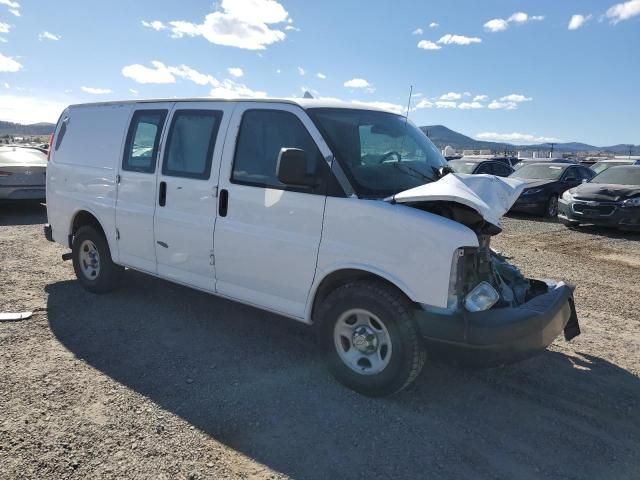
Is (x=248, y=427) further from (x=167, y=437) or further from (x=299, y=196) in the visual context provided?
(x=299, y=196)

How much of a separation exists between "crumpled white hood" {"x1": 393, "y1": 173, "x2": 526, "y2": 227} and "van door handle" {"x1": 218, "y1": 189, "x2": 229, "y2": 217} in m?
1.47

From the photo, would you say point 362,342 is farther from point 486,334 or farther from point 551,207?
point 551,207

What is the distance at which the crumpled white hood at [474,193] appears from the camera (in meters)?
3.22

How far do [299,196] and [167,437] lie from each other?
1.84 meters

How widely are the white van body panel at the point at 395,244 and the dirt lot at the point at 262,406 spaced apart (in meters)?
0.89

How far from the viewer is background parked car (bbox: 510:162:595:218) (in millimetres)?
13445

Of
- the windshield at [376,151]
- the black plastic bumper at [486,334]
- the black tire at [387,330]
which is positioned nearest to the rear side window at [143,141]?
the windshield at [376,151]

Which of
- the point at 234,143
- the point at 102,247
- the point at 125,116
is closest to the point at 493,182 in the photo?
the point at 234,143

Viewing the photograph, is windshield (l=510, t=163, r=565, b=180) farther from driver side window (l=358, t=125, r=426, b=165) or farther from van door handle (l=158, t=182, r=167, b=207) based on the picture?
van door handle (l=158, t=182, r=167, b=207)

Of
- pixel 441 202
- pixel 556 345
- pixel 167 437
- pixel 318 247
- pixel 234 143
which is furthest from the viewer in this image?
pixel 556 345

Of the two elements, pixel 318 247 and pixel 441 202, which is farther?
pixel 318 247

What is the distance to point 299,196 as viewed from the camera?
3768mm

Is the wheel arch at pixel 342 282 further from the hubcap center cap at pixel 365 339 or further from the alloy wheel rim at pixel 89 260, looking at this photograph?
the alloy wheel rim at pixel 89 260

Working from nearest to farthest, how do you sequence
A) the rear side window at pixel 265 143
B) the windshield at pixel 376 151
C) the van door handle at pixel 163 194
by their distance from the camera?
the windshield at pixel 376 151 → the rear side window at pixel 265 143 → the van door handle at pixel 163 194
